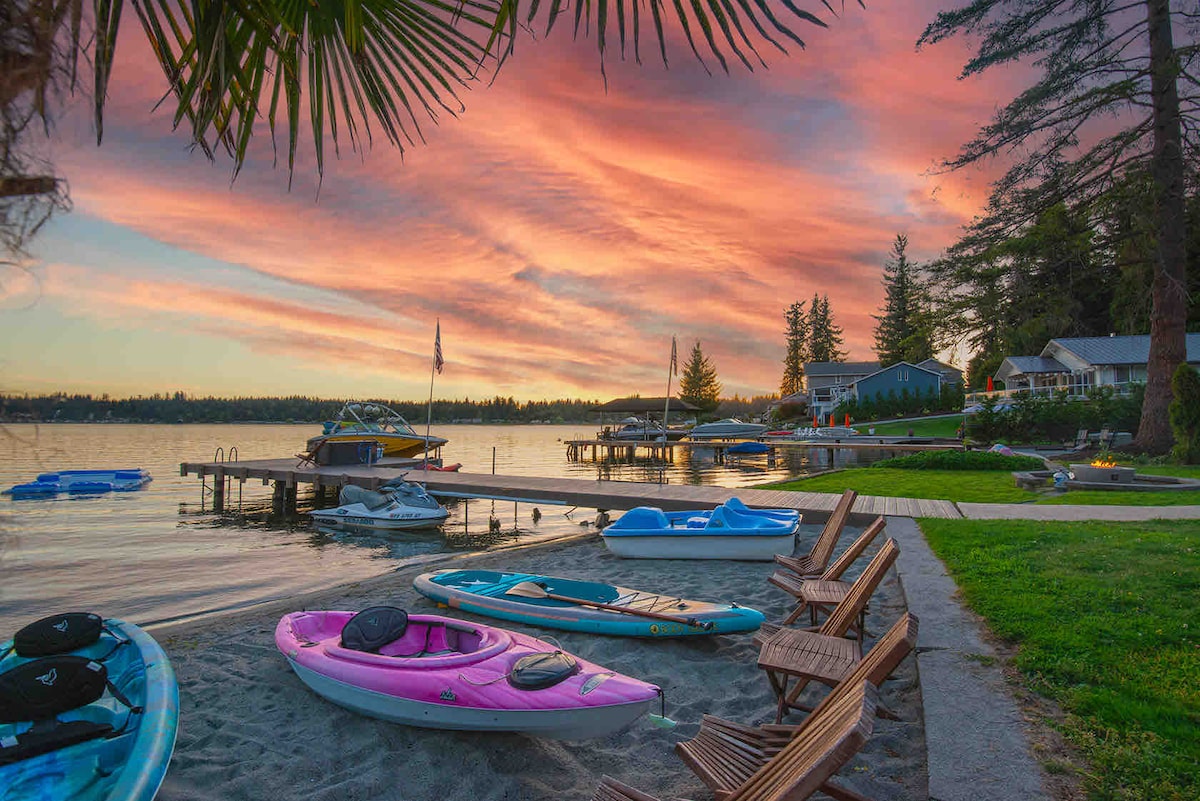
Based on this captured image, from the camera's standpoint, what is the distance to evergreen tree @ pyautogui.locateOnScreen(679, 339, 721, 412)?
10231 cm

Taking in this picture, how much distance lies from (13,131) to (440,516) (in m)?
16.0

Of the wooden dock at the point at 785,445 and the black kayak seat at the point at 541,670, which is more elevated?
the wooden dock at the point at 785,445

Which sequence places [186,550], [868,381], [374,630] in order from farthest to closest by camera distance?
[868,381] < [186,550] < [374,630]

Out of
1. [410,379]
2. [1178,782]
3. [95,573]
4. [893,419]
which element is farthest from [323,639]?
[893,419]

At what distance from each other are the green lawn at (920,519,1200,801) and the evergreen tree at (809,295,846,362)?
311 ft

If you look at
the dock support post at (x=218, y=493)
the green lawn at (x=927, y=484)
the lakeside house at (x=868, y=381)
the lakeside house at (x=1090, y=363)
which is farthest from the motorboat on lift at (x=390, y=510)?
the lakeside house at (x=868, y=381)

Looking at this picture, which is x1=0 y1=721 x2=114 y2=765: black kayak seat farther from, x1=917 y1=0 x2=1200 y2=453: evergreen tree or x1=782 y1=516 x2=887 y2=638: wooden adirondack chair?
x1=917 y1=0 x2=1200 y2=453: evergreen tree

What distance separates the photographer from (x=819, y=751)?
2.34 meters

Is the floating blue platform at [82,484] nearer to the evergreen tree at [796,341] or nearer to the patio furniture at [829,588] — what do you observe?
the patio furniture at [829,588]

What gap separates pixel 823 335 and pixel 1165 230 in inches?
3229

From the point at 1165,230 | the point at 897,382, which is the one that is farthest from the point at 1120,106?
the point at 897,382

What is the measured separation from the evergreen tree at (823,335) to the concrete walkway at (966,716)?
98733 millimetres

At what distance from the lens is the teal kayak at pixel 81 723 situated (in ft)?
11.1

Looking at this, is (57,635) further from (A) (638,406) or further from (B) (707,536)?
(A) (638,406)
